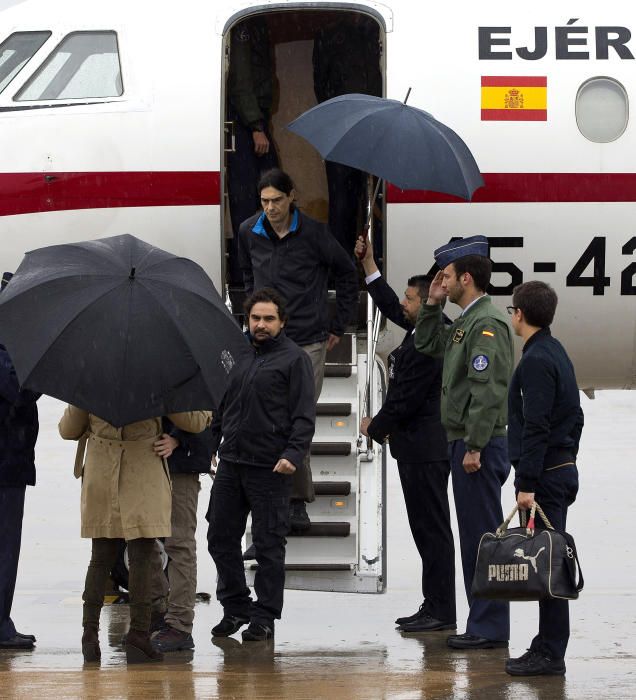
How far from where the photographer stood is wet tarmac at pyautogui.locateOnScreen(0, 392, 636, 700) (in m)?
6.69

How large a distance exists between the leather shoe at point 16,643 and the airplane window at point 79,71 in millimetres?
4139

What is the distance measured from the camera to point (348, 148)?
875cm

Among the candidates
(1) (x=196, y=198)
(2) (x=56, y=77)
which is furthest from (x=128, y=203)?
(2) (x=56, y=77)

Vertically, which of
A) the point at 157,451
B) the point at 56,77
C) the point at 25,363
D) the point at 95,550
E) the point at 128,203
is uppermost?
the point at 56,77

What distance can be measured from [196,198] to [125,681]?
4426mm

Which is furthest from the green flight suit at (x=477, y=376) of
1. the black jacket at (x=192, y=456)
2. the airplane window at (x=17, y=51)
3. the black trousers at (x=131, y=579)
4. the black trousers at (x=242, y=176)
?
the airplane window at (x=17, y=51)

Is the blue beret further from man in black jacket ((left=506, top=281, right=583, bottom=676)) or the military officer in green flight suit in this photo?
man in black jacket ((left=506, top=281, right=583, bottom=676))

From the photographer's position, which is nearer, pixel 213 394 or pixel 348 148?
pixel 213 394

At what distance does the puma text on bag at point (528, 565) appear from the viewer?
6.93m

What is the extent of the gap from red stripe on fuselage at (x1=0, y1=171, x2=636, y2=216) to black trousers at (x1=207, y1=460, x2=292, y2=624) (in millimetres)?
2828

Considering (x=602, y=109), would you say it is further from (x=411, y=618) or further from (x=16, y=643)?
(x=16, y=643)

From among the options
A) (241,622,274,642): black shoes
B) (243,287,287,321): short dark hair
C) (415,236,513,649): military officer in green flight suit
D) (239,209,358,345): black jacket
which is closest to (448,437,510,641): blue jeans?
(415,236,513,649): military officer in green flight suit

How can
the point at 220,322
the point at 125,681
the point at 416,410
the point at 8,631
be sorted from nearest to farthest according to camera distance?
the point at 125,681
the point at 220,322
the point at 8,631
the point at 416,410

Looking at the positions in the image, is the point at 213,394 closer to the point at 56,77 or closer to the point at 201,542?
the point at 56,77
